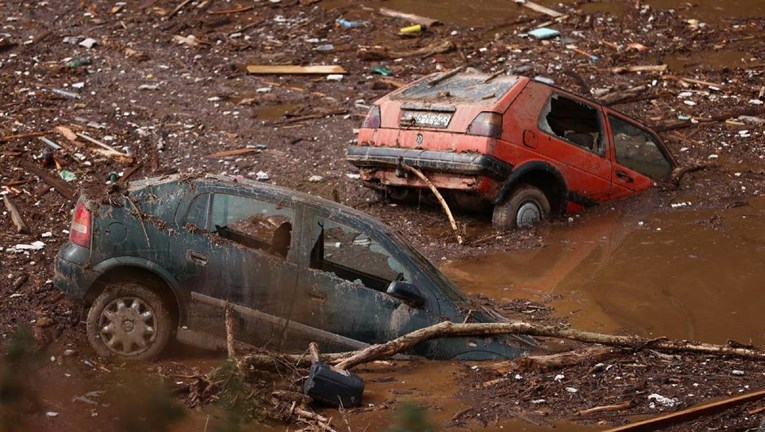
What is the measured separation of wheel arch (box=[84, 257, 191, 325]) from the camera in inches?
314

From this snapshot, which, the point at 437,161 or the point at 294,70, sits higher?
the point at 437,161

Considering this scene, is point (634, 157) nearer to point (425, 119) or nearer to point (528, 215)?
point (528, 215)

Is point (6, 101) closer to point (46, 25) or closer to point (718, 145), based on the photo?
point (46, 25)

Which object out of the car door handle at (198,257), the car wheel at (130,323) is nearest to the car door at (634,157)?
the car door handle at (198,257)

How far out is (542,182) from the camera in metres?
12.6

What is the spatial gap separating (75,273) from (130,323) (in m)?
0.54

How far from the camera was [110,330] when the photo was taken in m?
7.93

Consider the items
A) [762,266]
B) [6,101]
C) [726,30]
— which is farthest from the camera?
[726,30]

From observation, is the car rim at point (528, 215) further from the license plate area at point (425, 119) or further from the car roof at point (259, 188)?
the car roof at point (259, 188)

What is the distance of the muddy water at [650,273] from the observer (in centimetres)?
968

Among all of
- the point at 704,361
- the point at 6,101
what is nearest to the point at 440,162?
the point at 704,361

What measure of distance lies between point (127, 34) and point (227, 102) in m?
4.00

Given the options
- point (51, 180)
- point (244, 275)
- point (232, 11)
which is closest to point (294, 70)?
point (232, 11)

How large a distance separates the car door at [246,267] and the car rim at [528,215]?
4.58 metres
